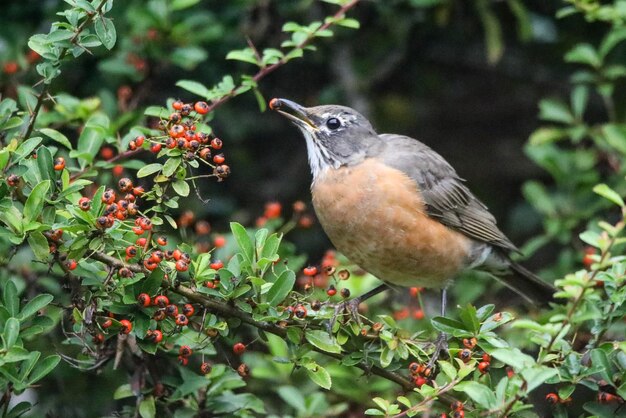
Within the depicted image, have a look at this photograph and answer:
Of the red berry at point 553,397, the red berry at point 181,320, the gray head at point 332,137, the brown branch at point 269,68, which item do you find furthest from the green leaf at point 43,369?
the gray head at point 332,137

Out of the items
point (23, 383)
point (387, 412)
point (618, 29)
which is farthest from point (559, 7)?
point (23, 383)

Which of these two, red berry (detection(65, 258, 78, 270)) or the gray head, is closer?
red berry (detection(65, 258, 78, 270))

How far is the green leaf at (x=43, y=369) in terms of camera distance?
9.53 ft

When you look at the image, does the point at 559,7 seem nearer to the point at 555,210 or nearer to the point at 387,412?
the point at 555,210

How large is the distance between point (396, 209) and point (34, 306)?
1938 millimetres

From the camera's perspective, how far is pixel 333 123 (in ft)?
15.2

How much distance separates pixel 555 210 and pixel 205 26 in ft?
7.47

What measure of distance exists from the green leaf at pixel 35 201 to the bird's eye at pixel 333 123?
201 centimetres

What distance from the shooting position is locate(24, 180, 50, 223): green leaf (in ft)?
9.37

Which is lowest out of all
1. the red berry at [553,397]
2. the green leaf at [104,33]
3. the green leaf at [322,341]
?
the red berry at [553,397]

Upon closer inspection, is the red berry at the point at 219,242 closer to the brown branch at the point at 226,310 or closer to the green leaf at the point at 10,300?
the brown branch at the point at 226,310

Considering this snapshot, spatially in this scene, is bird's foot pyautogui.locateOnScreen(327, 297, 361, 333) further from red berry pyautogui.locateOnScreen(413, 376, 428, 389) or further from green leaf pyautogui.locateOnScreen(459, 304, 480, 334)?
green leaf pyautogui.locateOnScreen(459, 304, 480, 334)

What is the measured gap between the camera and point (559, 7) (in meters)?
5.50

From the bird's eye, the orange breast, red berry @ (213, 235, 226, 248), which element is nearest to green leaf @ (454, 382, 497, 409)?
the orange breast
